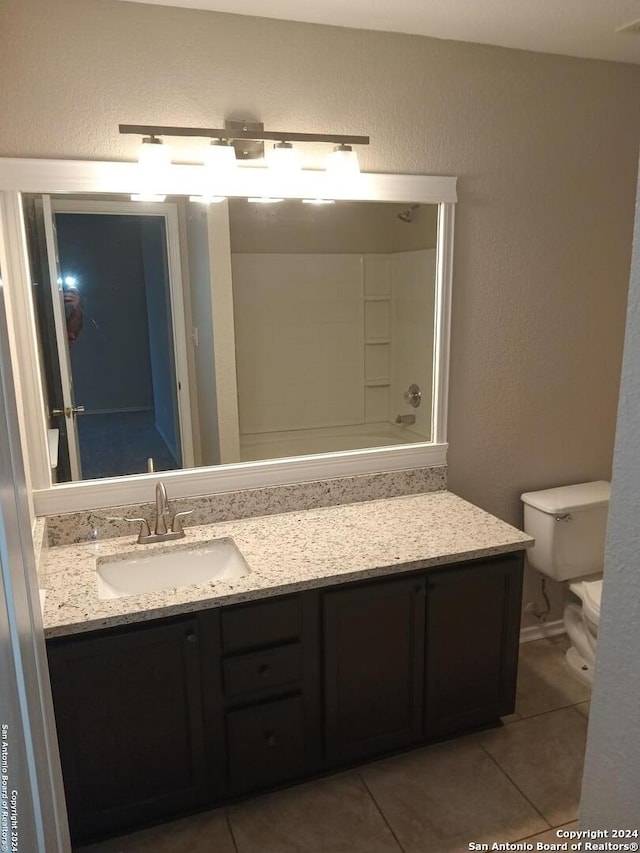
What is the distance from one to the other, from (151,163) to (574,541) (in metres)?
2.12

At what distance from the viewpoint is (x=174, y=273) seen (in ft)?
7.07

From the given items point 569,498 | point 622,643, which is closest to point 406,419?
point 569,498

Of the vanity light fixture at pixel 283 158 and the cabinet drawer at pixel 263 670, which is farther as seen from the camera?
the vanity light fixture at pixel 283 158

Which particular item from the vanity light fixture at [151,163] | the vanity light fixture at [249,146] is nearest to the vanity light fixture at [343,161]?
the vanity light fixture at [249,146]

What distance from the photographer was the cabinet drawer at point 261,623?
6.08ft

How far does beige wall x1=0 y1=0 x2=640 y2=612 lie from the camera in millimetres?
1879

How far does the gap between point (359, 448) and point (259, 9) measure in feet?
4.91

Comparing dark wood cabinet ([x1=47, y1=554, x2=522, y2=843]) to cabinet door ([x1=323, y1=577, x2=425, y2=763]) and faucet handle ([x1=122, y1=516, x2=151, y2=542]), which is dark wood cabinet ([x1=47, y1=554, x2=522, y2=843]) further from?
faucet handle ([x1=122, y1=516, x2=151, y2=542])

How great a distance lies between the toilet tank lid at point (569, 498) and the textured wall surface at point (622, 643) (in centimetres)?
194

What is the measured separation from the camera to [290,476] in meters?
2.36

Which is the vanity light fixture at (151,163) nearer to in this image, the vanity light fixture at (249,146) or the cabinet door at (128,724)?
the vanity light fixture at (249,146)

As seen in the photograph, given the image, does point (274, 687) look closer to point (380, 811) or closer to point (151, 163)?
point (380, 811)

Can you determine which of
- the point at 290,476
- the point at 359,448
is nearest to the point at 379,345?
the point at 359,448

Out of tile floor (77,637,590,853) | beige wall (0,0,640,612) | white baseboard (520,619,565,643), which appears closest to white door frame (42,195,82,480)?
beige wall (0,0,640,612)
